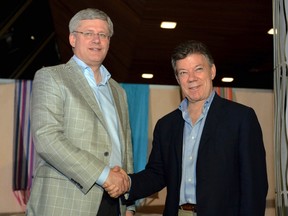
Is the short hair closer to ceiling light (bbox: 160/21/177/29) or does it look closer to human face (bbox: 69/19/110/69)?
human face (bbox: 69/19/110/69)

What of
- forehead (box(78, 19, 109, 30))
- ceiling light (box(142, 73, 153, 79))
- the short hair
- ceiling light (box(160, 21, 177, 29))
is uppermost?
ceiling light (box(142, 73, 153, 79))

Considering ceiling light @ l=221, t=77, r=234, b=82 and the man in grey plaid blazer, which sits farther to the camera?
ceiling light @ l=221, t=77, r=234, b=82

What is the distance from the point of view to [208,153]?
2.18 meters

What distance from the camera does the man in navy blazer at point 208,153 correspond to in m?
2.14

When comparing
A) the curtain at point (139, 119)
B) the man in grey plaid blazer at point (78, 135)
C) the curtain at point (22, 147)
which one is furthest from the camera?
the curtain at point (139, 119)

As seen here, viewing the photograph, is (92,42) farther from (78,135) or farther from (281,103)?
(281,103)

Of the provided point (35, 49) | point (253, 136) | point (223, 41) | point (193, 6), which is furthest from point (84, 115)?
point (35, 49)

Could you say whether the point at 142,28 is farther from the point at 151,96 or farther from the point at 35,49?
the point at 35,49

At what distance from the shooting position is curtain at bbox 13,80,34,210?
460 centimetres

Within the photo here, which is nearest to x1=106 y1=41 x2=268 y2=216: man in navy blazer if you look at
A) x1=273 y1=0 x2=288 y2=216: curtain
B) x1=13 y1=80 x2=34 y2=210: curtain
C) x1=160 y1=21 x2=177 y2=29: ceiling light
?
x1=273 y1=0 x2=288 y2=216: curtain

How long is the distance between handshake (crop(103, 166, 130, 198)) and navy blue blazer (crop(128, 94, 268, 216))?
22 centimetres

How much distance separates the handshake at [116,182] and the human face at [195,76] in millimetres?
481

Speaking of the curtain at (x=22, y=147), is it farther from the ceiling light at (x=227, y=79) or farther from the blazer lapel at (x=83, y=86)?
the ceiling light at (x=227, y=79)

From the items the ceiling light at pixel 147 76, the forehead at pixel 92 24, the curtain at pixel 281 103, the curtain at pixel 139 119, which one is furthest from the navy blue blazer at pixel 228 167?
the ceiling light at pixel 147 76
